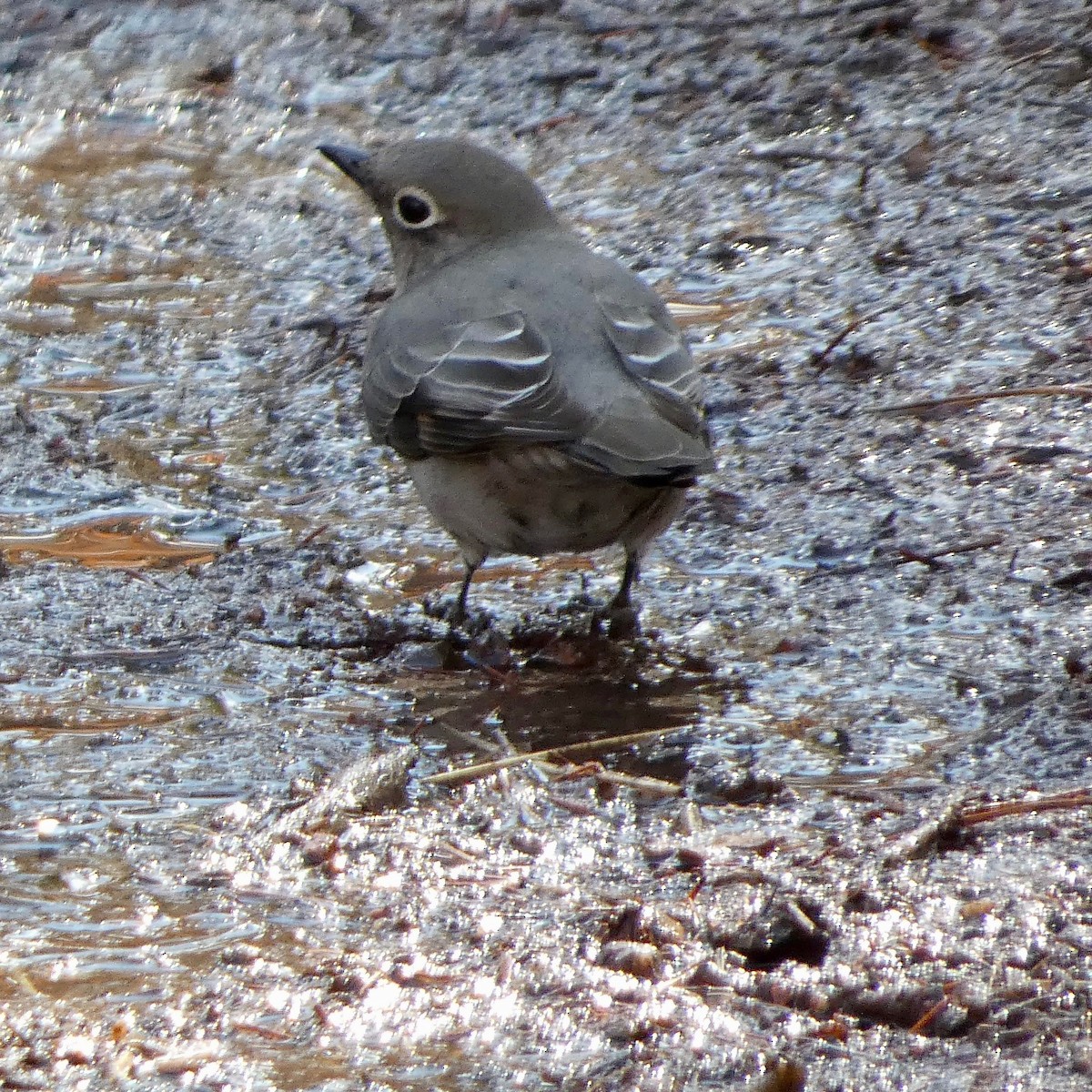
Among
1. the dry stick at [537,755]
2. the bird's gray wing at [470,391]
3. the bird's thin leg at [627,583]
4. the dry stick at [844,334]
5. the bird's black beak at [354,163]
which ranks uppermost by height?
the bird's black beak at [354,163]

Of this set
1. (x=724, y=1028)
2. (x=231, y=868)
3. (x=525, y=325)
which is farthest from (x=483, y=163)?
(x=724, y=1028)

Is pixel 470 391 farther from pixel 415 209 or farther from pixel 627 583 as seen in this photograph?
pixel 415 209

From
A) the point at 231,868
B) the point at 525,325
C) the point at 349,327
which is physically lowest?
the point at 349,327

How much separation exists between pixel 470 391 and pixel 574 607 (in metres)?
0.84

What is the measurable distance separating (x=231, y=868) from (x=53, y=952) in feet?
1.54

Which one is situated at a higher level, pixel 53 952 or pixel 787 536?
pixel 53 952

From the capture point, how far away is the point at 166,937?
3.96 m

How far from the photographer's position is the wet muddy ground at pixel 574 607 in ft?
12.0

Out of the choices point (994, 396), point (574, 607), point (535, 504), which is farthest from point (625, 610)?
point (994, 396)

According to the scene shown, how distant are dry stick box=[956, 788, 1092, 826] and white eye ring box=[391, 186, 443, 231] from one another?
3.23 m

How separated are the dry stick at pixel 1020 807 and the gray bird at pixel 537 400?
125cm

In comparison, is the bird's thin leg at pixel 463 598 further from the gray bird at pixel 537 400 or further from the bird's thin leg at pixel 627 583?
the bird's thin leg at pixel 627 583

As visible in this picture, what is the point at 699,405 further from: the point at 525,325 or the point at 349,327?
the point at 349,327

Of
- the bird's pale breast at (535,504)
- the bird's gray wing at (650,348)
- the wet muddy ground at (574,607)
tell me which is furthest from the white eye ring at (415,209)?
the bird's pale breast at (535,504)
